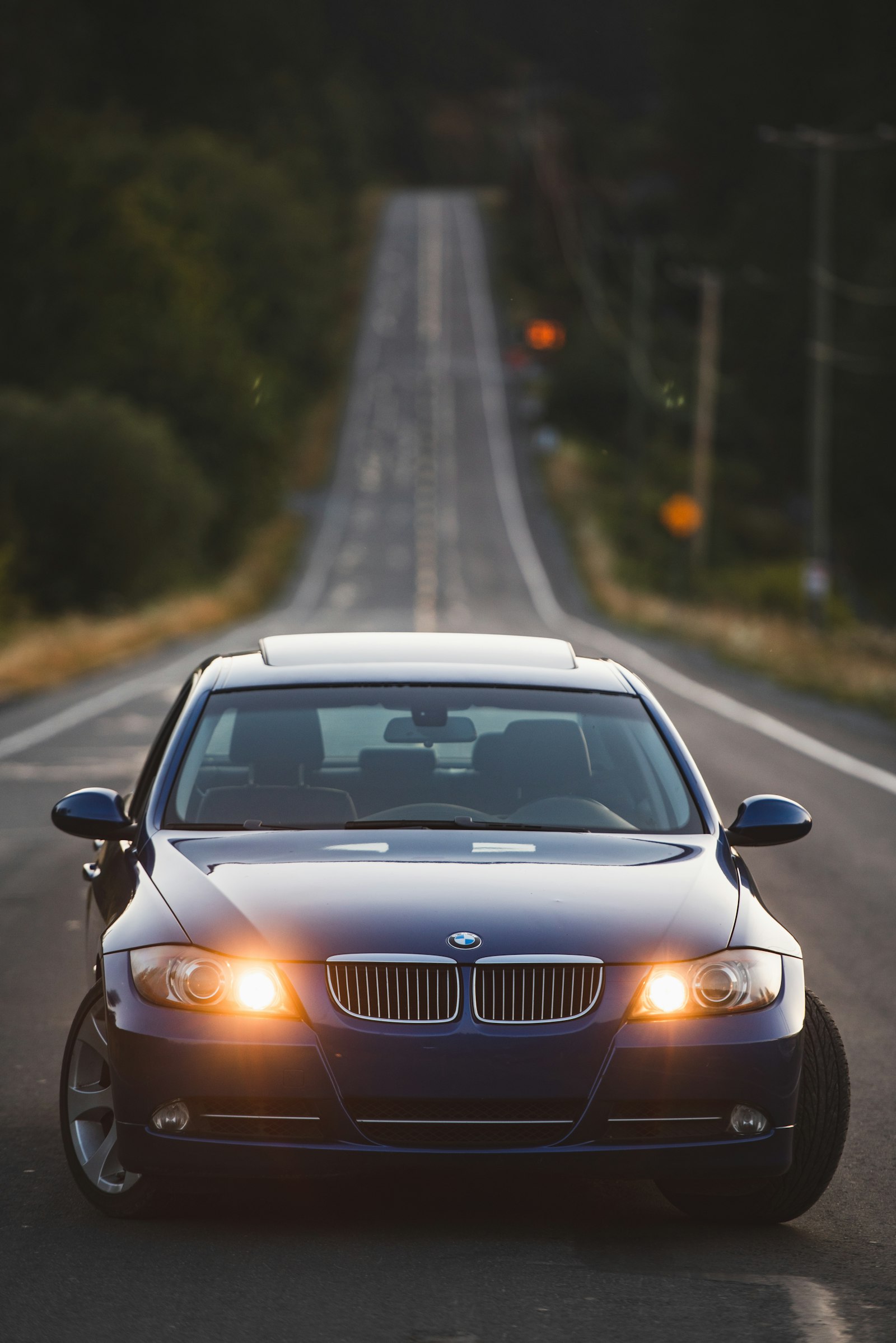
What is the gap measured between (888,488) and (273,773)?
211 ft

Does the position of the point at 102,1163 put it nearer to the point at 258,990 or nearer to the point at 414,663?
Answer: the point at 258,990

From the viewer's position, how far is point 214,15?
16638 cm

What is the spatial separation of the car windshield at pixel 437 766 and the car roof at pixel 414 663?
51 millimetres

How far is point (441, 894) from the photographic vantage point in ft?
16.0

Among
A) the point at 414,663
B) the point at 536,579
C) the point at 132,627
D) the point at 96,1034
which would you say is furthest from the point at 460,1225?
the point at 536,579

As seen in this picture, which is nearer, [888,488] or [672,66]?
[888,488]

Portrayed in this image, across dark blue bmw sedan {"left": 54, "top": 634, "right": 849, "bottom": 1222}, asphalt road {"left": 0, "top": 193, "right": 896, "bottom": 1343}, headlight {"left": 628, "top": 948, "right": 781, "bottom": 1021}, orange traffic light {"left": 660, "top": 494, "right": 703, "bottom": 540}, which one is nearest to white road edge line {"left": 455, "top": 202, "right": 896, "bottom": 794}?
asphalt road {"left": 0, "top": 193, "right": 896, "bottom": 1343}

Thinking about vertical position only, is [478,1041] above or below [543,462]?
above

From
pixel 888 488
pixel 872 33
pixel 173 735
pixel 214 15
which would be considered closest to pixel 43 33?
pixel 214 15

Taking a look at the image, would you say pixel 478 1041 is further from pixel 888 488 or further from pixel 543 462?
pixel 543 462

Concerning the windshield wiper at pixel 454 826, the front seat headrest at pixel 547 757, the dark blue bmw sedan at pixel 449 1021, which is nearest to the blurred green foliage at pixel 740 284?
the front seat headrest at pixel 547 757

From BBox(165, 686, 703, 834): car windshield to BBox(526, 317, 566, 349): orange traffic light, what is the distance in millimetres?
96309

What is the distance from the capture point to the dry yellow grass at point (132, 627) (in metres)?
31.0

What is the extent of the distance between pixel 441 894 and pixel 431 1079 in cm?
50
